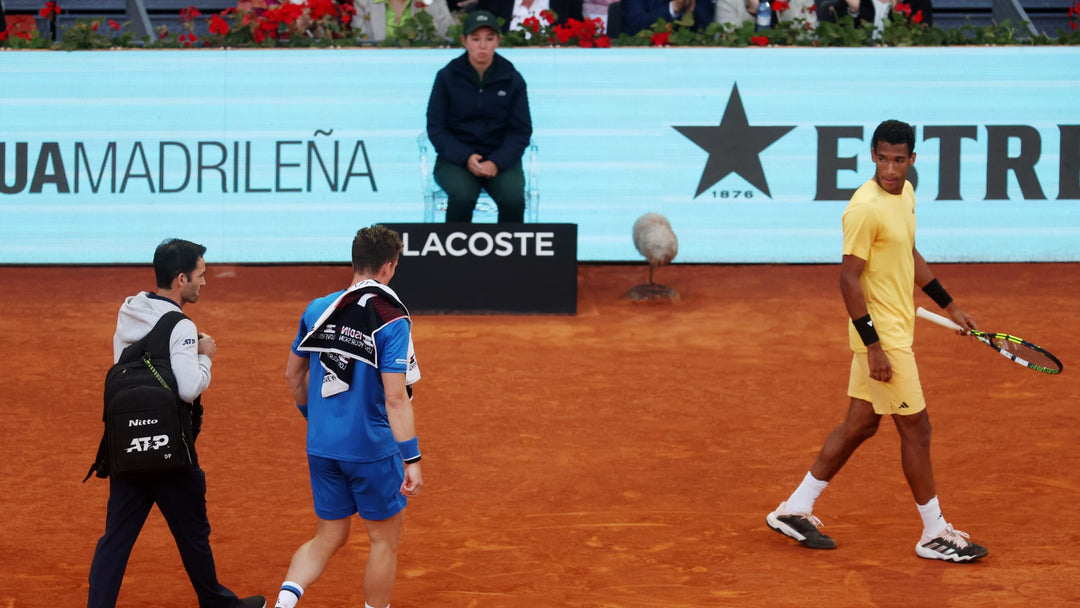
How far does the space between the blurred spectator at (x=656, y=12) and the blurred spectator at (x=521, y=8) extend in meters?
0.64

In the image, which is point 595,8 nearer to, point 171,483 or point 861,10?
point 861,10

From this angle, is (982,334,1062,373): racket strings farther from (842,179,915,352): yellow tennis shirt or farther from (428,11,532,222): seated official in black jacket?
(428,11,532,222): seated official in black jacket

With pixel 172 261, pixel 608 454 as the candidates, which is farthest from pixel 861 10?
pixel 172 261

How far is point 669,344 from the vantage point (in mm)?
10219

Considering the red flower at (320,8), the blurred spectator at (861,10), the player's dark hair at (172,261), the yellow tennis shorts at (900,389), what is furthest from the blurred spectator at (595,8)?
the player's dark hair at (172,261)

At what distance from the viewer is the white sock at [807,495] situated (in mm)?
6355

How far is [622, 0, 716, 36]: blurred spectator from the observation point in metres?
13.1

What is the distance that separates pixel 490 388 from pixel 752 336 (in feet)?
8.09

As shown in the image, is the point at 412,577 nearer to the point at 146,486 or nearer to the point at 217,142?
the point at 146,486

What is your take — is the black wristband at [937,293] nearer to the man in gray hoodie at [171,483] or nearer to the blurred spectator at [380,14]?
the man in gray hoodie at [171,483]

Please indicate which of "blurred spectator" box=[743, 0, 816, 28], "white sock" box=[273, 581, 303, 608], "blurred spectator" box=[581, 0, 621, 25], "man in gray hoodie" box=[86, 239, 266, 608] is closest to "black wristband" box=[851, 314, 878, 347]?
"white sock" box=[273, 581, 303, 608]

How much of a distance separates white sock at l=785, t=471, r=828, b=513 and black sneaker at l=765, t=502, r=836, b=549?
3cm

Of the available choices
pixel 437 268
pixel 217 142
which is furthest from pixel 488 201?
pixel 217 142

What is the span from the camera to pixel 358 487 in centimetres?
501
